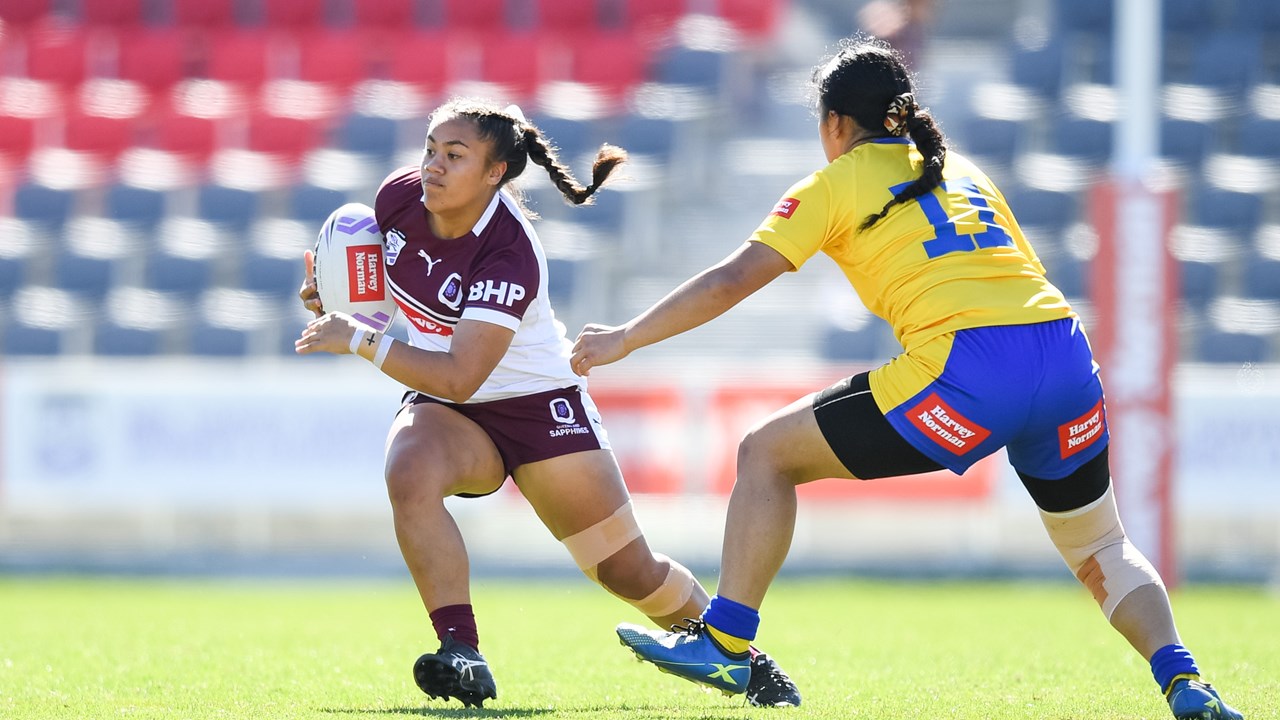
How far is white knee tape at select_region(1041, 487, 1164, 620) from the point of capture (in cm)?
451

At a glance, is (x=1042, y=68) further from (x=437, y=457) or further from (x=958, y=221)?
(x=437, y=457)

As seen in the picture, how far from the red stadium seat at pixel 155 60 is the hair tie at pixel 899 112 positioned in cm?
1481

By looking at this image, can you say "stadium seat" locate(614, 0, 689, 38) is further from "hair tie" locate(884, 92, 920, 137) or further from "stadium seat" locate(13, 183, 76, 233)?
"hair tie" locate(884, 92, 920, 137)

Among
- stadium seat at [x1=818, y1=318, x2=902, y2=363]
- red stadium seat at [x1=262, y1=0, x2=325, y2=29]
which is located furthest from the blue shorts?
red stadium seat at [x1=262, y1=0, x2=325, y2=29]

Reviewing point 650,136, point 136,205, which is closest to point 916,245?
point 650,136

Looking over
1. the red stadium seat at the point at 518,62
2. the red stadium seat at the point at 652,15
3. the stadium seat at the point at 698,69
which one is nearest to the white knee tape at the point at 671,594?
the stadium seat at the point at 698,69

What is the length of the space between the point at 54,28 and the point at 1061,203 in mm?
11721

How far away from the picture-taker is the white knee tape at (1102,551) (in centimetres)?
451

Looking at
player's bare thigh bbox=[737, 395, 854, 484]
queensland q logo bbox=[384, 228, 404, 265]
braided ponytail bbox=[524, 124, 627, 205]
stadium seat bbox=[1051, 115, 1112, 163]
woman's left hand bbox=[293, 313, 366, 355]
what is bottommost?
stadium seat bbox=[1051, 115, 1112, 163]

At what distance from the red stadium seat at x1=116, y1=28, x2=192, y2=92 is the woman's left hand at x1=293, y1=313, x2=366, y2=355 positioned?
14171 mm

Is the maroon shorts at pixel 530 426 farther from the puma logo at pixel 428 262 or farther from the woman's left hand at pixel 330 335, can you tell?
the woman's left hand at pixel 330 335

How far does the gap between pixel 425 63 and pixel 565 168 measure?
12.4m

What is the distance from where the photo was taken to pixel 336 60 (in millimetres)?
17484

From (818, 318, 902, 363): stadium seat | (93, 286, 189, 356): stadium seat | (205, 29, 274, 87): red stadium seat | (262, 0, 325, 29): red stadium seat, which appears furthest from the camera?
(262, 0, 325, 29): red stadium seat
